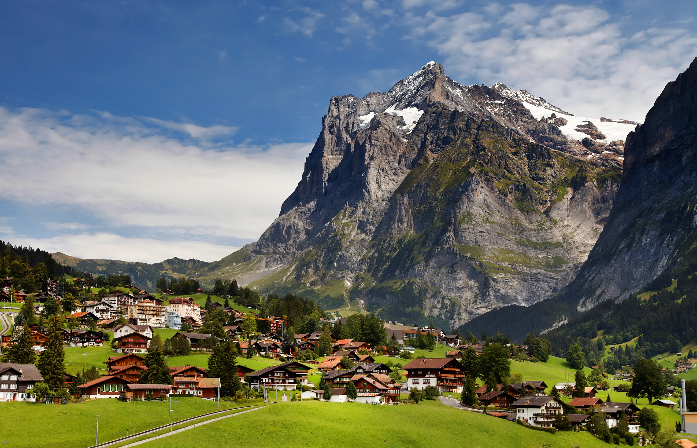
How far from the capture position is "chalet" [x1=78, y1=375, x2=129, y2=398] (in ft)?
347

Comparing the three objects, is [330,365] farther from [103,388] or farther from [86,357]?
[103,388]

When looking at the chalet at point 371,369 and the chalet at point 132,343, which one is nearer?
the chalet at point 371,369

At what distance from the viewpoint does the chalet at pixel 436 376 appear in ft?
474

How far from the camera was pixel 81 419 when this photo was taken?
87.1m

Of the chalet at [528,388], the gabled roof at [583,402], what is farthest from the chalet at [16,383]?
the gabled roof at [583,402]

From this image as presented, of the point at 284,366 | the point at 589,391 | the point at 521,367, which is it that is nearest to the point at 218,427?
the point at 284,366

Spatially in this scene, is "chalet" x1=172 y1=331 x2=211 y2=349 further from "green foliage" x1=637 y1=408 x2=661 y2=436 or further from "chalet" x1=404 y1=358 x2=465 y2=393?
"green foliage" x1=637 y1=408 x2=661 y2=436

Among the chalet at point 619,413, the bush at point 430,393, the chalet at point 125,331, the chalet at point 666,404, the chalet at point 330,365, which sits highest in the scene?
the chalet at point 125,331

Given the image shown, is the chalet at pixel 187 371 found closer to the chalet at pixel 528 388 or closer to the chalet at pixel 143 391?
the chalet at pixel 143 391

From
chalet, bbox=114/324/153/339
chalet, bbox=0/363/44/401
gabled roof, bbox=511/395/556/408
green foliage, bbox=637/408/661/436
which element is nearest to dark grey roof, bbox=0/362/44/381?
chalet, bbox=0/363/44/401

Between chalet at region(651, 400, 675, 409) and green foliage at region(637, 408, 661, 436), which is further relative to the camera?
chalet at region(651, 400, 675, 409)

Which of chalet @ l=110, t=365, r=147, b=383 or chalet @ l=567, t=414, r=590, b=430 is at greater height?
chalet @ l=110, t=365, r=147, b=383

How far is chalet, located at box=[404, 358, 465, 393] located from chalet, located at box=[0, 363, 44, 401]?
73.1 meters

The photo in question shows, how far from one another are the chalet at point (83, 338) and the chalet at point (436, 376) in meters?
70.3
